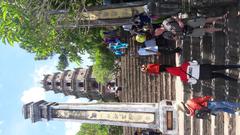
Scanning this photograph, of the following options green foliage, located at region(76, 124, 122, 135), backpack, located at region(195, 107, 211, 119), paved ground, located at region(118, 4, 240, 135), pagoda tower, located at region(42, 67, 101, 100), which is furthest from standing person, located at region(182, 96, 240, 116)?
pagoda tower, located at region(42, 67, 101, 100)

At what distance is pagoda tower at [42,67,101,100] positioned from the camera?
49.8 metres

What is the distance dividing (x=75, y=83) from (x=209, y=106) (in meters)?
39.6

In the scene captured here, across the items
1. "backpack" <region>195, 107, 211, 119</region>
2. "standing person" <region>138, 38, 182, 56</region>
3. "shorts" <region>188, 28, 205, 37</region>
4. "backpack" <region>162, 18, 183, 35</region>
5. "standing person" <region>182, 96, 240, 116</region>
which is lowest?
"backpack" <region>195, 107, 211, 119</region>

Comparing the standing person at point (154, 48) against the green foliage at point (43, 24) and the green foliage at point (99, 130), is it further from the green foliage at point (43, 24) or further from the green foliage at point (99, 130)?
the green foliage at point (99, 130)

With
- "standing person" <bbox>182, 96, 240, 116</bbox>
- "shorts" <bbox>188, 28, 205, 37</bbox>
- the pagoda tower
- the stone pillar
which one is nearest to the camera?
"standing person" <bbox>182, 96, 240, 116</bbox>

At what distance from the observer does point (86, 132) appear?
4338cm

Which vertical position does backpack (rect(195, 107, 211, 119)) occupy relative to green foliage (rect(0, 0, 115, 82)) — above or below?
below

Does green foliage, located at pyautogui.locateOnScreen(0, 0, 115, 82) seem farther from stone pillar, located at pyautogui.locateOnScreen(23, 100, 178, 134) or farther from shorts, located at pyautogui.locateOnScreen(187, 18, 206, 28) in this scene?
shorts, located at pyautogui.locateOnScreen(187, 18, 206, 28)

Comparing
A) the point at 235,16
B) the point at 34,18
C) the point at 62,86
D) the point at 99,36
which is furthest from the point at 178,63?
the point at 62,86

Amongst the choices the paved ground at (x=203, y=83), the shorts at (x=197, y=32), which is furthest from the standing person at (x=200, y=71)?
the shorts at (x=197, y=32)

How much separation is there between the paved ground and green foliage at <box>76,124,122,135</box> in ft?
60.2

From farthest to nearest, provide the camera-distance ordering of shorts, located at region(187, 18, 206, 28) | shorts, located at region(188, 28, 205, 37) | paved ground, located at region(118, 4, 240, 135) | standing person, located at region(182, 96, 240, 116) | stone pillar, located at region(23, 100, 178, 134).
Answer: stone pillar, located at region(23, 100, 178, 134)
shorts, located at region(188, 28, 205, 37)
shorts, located at region(187, 18, 206, 28)
paved ground, located at region(118, 4, 240, 135)
standing person, located at region(182, 96, 240, 116)

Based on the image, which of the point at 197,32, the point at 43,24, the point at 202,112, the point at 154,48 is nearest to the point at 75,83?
the point at 154,48

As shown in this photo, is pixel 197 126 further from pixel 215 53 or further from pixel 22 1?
pixel 22 1
